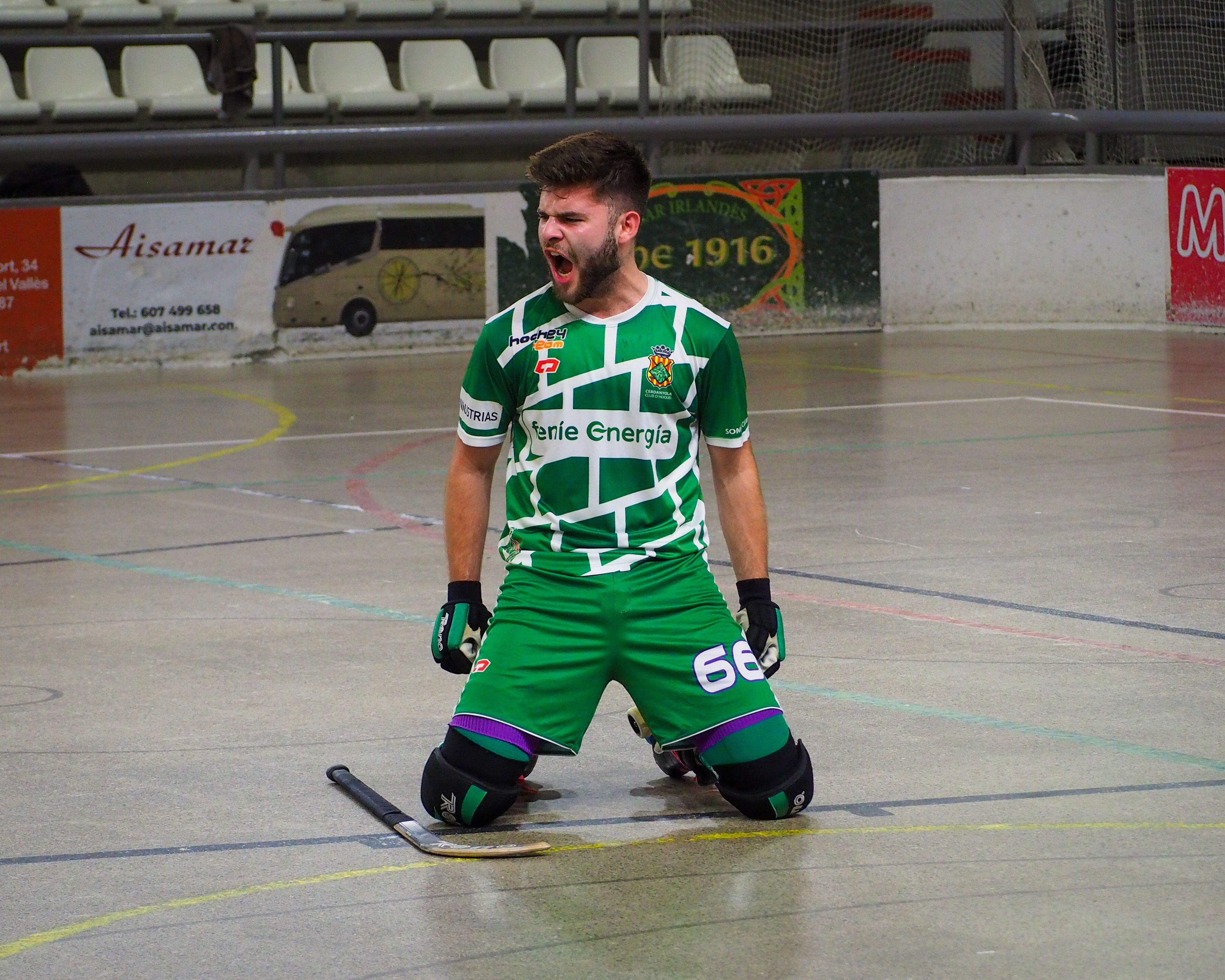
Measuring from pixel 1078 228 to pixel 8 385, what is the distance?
1009 centimetres

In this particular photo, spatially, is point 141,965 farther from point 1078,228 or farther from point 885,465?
point 1078,228

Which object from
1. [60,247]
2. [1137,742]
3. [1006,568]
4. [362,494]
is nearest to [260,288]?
[60,247]

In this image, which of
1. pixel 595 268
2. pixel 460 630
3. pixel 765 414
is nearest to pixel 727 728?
pixel 460 630

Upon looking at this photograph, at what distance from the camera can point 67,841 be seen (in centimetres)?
452

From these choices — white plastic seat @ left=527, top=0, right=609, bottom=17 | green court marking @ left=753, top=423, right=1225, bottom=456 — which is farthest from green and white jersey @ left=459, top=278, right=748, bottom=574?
white plastic seat @ left=527, top=0, right=609, bottom=17

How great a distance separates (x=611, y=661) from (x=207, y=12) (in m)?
16.8

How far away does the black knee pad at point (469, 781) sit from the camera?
4500mm

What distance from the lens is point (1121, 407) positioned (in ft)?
42.2

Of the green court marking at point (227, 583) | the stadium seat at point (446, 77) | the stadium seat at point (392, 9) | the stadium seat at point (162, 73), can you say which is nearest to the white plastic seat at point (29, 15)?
the stadium seat at point (162, 73)

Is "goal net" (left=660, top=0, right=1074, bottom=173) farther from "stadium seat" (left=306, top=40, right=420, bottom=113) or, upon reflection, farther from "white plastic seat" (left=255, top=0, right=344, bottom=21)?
"white plastic seat" (left=255, top=0, right=344, bottom=21)

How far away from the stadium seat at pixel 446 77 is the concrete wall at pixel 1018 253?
14.2 feet

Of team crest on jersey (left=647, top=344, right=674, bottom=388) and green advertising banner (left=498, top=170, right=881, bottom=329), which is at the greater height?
green advertising banner (left=498, top=170, right=881, bottom=329)

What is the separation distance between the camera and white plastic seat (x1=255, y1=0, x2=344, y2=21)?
2017 centimetres

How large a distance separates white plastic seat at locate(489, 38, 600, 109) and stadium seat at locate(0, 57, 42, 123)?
4797 millimetres
